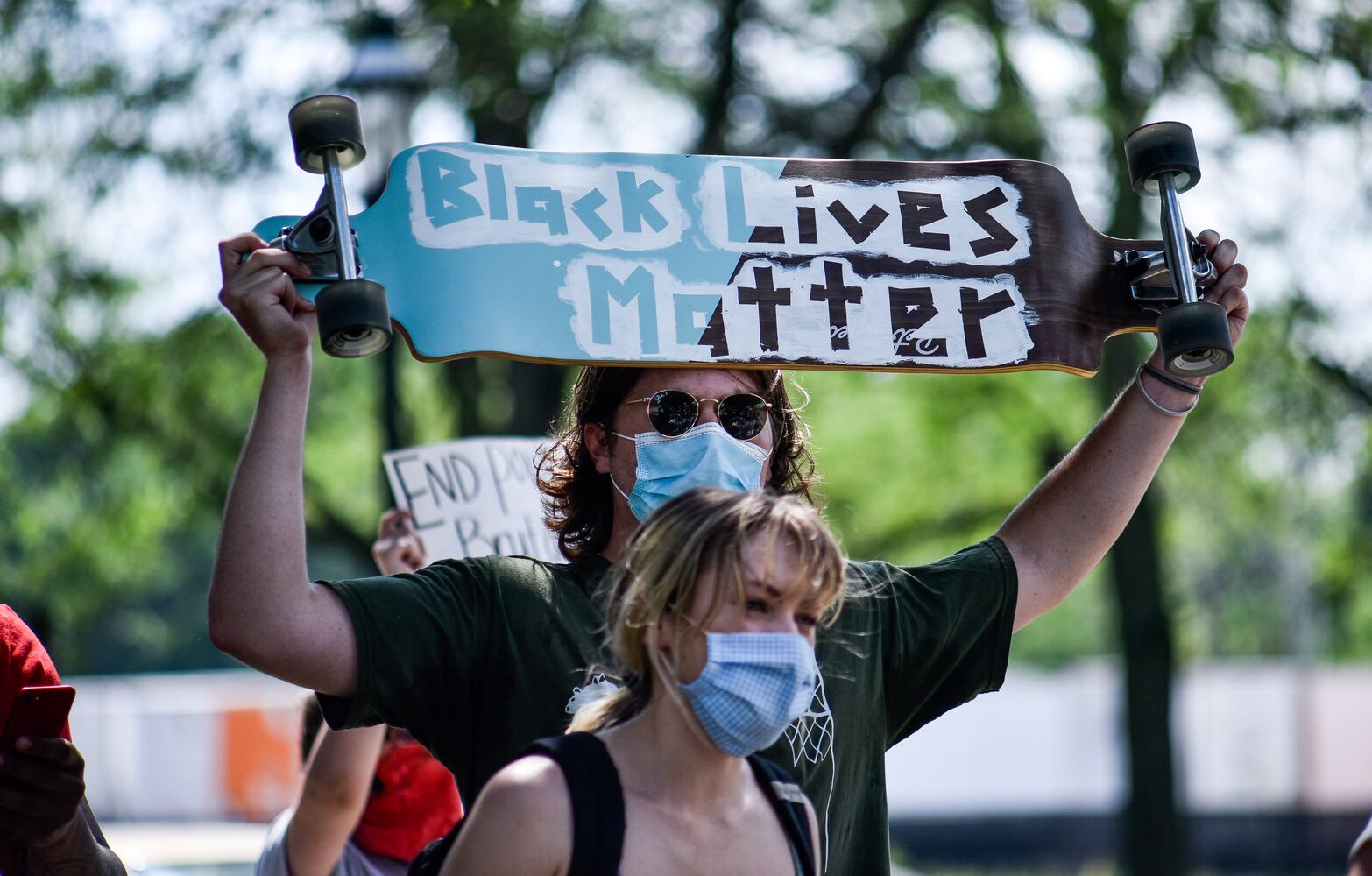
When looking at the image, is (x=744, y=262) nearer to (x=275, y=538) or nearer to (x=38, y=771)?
(x=275, y=538)

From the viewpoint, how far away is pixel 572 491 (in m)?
2.70

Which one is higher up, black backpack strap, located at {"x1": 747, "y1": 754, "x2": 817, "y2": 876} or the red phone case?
the red phone case

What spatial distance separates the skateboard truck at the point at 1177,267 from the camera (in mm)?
2564

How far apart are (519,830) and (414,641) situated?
1.54 ft

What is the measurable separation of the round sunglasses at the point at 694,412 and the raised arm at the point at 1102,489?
51 cm

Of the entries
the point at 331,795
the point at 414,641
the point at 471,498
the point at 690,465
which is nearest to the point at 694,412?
the point at 690,465

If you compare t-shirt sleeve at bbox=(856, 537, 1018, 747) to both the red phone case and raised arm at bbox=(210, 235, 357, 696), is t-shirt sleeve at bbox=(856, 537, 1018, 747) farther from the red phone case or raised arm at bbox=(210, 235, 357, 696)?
the red phone case

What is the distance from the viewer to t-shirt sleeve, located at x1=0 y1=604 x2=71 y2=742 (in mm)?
2516

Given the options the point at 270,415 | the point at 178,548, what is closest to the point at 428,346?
the point at 270,415

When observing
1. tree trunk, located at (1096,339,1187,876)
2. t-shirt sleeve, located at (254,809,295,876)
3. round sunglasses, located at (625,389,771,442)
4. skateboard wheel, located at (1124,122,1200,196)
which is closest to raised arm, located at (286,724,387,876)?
t-shirt sleeve, located at (254,809,295,876)

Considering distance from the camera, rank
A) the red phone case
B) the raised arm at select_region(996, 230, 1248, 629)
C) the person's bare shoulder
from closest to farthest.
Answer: the person's bare shoulder < the red phone case < the raised arm at select_region(996, 230, 1248, 629)

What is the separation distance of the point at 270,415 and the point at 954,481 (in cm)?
1111

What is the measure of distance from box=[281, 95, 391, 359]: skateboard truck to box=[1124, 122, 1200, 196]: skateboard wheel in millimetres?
1310

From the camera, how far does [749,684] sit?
1.93 metres
